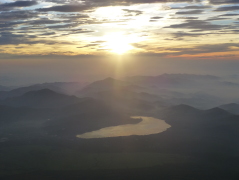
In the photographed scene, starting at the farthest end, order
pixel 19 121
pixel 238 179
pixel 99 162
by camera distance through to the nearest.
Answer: pixel 19 121 < pixel 99 162 < pixel 238 179

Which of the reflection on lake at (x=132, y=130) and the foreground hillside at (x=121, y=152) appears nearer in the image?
the foreground hillside at (x=121, y=152)

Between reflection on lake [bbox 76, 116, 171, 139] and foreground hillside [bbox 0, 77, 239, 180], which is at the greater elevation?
foreground hillside [bbox 0, 77, 239, 180]

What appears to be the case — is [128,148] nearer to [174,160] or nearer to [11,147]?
[174,160]

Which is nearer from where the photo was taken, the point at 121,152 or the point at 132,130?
the point at 121,152

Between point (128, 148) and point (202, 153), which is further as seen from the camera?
point (128, 148)

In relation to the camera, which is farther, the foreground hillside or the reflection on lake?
the reflection on lake

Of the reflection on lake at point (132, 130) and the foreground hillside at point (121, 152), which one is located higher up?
the foreground hillside at point (121, 152)

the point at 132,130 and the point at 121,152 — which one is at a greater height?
the point at 121,152

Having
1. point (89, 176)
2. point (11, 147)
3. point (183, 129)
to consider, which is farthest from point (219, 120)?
point (11, 147)
